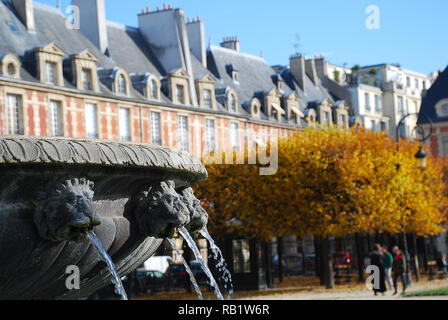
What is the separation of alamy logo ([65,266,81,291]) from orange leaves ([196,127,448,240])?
26961 millimetres

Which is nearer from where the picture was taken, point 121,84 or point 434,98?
point 121,84

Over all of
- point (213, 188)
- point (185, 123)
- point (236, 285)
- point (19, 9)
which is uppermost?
point (19, 9)

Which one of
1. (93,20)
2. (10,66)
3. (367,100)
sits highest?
(93,20)

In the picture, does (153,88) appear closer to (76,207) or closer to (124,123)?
(124,123)

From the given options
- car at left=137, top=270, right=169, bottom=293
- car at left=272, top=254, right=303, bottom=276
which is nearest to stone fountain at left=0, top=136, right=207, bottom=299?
car at left=137, top=270, right=169, bottom=293

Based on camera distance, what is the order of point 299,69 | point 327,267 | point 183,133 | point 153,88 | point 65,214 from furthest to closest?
1. point 299,69
2. point 183,133
3. point 153,88
4. point 327,267
5. point 65,214

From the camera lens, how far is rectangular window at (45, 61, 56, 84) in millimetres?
40781

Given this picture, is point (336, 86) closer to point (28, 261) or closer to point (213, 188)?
point (213, 188)

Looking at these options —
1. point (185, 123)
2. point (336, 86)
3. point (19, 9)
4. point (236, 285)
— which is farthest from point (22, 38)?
point (336, 86)

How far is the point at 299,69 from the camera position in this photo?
66750 mm

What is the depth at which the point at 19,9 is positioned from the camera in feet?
139

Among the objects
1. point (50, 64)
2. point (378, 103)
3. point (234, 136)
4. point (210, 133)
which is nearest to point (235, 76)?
point (234, 136)

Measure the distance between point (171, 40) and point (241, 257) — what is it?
21972 millimetres
